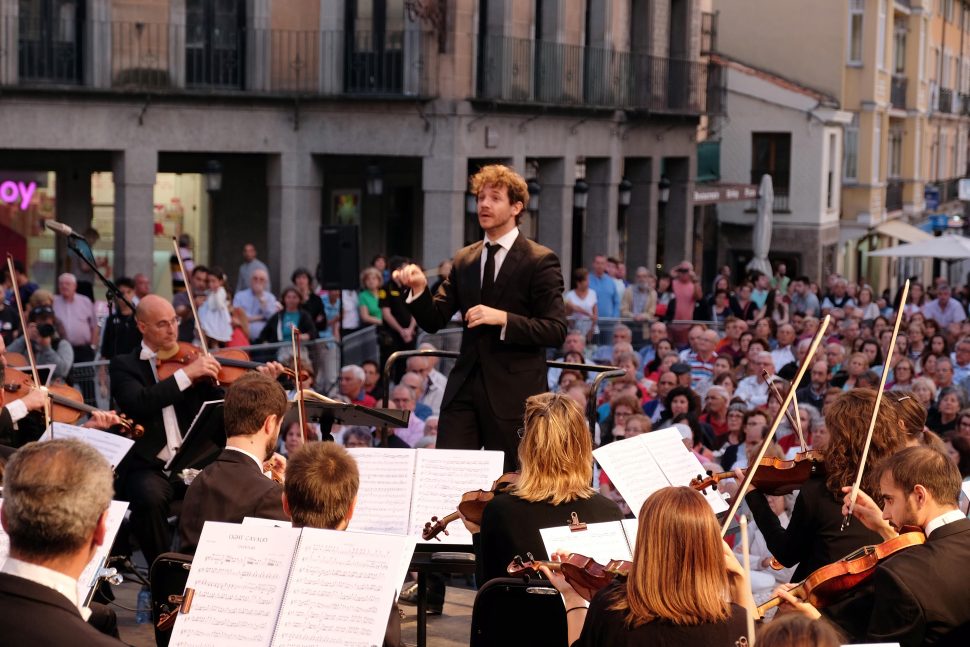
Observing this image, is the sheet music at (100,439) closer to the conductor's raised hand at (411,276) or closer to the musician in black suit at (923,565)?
the conductor's raised hand at (411,276)

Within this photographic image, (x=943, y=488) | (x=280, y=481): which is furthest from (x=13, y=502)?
(x=943, y=488)

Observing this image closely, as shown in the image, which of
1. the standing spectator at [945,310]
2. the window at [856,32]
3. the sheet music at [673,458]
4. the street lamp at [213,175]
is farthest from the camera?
the window at [856,32]

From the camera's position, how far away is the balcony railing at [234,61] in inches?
827

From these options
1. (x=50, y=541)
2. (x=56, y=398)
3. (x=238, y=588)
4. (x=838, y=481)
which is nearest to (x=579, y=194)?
(x=56, y=398)

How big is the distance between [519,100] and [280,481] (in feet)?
58.8

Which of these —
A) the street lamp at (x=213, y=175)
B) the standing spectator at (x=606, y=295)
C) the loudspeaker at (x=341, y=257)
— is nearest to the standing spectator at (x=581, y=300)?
the standing spectator at (x=606, y=295)

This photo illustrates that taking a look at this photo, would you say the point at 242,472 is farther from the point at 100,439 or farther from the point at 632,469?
the point at 632,469

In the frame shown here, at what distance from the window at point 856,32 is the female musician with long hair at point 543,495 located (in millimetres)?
38023

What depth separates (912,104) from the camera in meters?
50.0

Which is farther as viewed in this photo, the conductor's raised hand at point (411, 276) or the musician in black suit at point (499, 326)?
the musician in black suit at point (499, 326)

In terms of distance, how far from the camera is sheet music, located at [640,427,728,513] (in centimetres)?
680

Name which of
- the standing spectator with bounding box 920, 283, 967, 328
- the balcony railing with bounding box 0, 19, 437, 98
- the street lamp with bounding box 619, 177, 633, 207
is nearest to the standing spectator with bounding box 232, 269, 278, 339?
the balcony railing with bounding box 0, 19, 437, 98

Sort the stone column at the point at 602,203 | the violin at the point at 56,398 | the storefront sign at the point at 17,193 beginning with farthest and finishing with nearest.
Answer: the stone column at the point at 602,203 < the storefront sign at the point at 17,193 < the violin at the point at 56,398

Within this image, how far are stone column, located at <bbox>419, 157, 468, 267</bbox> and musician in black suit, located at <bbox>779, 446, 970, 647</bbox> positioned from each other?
1742cm
